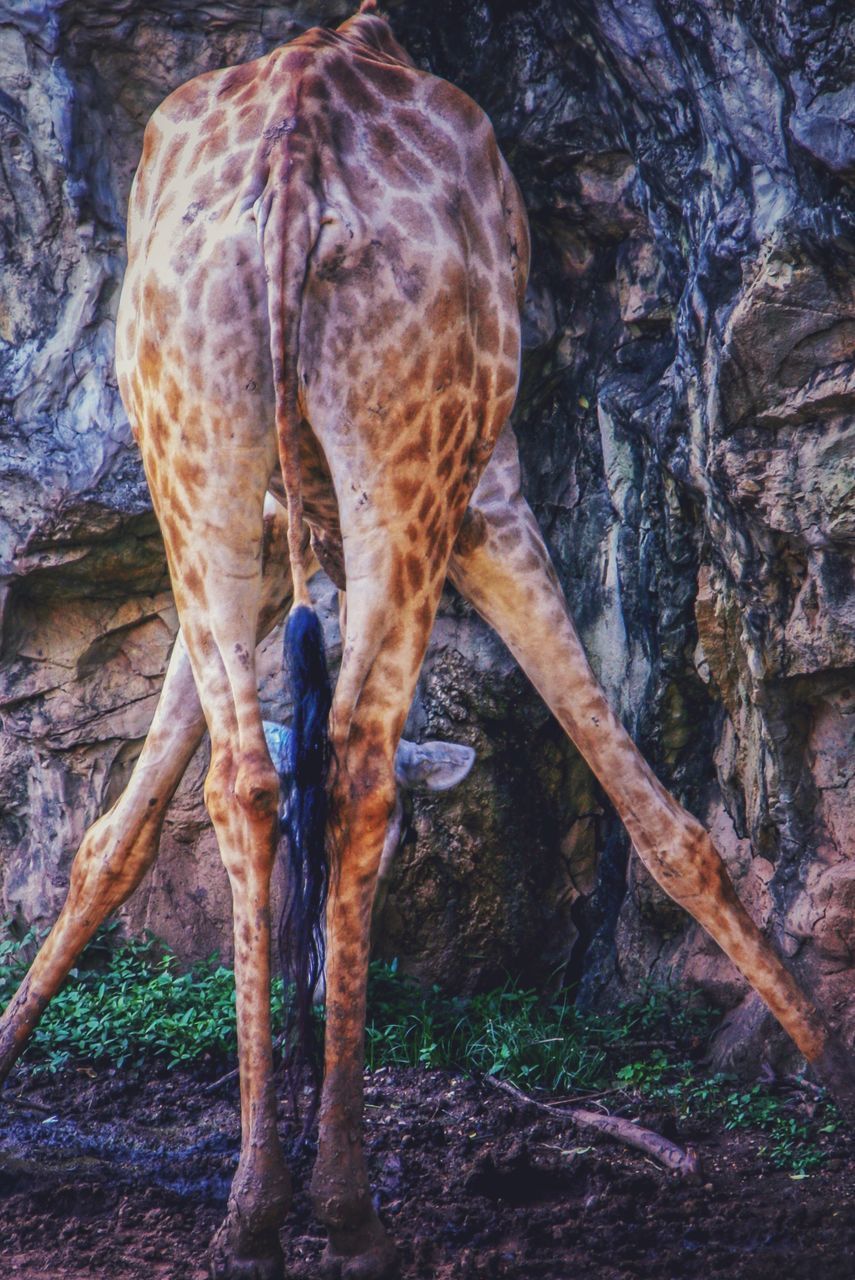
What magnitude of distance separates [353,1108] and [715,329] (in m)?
2.65

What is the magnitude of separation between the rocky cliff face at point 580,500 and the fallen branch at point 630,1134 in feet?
2.27

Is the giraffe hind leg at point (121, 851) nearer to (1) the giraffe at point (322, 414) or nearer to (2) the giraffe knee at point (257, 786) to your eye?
(1) the giraffe at point (322, 414)

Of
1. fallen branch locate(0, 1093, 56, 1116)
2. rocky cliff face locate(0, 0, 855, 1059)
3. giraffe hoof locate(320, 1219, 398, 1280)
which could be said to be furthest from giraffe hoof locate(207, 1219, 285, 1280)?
rocky cliff face locate(0, 0, 855, 1059)

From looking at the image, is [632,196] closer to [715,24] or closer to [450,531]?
[715,24]

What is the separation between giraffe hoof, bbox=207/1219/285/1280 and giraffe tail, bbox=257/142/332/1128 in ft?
1.26

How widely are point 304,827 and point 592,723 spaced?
1.00 meters

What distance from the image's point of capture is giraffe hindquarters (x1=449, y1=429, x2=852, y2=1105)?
13.6 feet

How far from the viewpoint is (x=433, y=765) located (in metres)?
5.03

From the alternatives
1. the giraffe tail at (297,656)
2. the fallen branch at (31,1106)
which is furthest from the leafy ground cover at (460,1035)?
the giraffe tail at (297,656)

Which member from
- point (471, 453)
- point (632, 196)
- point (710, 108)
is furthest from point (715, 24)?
point (471, 453)

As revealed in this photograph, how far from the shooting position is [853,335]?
430 centimetres

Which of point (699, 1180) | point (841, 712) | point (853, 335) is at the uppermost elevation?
point (853, 335)

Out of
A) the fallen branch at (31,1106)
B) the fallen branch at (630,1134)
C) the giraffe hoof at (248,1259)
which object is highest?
the fallen branch at (630,1134)

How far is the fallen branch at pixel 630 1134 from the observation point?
4086 millimetres
